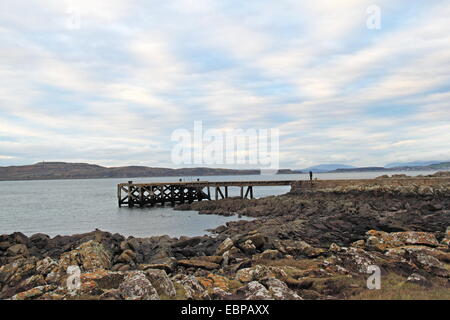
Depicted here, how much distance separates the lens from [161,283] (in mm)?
8984

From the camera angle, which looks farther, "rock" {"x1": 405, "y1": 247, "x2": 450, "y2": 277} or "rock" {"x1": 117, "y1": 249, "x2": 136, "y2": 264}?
"rock" {"x1": 117, "y1": 249, "x2": 136, "y2": 264}

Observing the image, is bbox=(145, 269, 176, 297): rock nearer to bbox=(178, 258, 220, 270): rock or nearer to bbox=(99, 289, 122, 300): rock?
bbox=(99, 289, 122, 300): rock

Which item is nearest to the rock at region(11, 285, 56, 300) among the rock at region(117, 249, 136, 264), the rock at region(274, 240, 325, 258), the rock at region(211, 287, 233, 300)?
the rock at region(211, 287, 233, 300)

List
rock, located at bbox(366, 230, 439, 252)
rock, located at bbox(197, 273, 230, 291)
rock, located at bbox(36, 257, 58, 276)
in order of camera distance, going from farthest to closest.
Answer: rock, located at bbox(366, 230, 439, 252), rock, located at bbox(36, 257, 58, 276), rock, located at bbox(197, 273, 230, 291)

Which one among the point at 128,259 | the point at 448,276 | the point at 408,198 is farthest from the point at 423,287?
the point at 408,198

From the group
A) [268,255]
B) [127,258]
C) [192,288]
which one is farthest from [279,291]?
[127,258]

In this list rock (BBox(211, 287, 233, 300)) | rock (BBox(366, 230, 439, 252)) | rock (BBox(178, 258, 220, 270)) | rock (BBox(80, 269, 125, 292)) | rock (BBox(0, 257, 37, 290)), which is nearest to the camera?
rock (BBox(211, 287, 233, 300))

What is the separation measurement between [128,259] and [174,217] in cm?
2335

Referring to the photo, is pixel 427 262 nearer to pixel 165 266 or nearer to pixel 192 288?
pixel 192 288

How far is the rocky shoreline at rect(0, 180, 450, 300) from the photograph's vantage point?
28.5 feet

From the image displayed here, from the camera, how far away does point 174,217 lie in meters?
37.0

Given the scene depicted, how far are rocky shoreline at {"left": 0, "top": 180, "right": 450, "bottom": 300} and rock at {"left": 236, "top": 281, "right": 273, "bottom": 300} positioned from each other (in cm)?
3

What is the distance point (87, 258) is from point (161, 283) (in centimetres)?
504
